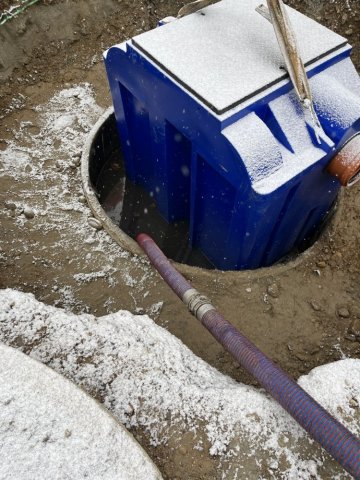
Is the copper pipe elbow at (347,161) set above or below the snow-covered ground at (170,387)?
above

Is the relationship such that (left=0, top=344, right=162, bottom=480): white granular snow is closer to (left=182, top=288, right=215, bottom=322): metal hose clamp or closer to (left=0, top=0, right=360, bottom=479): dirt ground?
(left=182, top=288, right=215, bottom=322): metal hose clamp

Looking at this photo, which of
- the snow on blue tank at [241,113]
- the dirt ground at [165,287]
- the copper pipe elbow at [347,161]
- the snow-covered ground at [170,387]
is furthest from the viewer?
the dirt ground at [165,287]

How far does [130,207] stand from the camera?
4.29 m

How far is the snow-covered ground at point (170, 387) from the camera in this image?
5.97ft

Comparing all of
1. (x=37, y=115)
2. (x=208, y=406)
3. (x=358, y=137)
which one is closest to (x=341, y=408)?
(x=208, y=406)

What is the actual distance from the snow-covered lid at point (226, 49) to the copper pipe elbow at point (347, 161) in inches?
23.9

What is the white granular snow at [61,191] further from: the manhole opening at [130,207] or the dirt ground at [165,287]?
the manhole opening at [130,207]

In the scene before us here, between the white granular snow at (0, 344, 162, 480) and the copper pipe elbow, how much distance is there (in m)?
1.99

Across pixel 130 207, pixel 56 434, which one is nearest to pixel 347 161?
pixel 56 434

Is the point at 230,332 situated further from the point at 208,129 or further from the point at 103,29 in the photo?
the point at 103,29

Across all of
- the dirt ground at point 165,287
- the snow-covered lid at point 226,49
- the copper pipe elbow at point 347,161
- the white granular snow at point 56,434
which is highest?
the snow-covered lid at point 226,49

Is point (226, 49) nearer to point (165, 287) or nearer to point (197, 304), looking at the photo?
point (197, 304)

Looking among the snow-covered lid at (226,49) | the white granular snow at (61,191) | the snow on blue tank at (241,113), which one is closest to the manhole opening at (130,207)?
the white granular snow at (61,191)

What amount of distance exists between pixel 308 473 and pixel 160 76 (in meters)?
2.37
